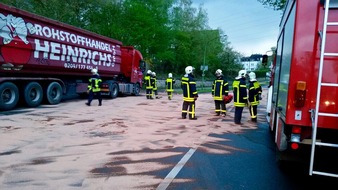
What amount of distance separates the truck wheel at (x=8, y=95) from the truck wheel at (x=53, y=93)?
1812 millimetres

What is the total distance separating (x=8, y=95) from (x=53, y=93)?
2617 mm

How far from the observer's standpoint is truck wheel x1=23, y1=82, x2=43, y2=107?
11.5 metres

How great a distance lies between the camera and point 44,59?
12.1 meters

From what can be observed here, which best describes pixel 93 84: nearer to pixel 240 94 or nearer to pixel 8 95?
pixel 8 95

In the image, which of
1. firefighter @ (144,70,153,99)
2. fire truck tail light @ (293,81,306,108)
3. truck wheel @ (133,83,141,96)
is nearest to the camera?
fire truck tail light @ (293,81,306,108)

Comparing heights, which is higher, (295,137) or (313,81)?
(313,81)

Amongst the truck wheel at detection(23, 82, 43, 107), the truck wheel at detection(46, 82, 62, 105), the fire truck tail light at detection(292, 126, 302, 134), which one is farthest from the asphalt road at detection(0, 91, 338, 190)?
the truck wheel at detection(46, 82, 62, 105)

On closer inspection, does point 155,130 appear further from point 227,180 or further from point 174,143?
point 227,180

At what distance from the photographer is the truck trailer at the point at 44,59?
1045cm

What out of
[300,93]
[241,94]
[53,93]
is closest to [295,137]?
[300,93]

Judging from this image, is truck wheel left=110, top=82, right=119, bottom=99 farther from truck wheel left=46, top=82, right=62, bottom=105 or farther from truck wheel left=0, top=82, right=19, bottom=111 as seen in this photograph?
truck wheel left=0, top=82, right=19, bottom=111

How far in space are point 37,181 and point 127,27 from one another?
2427 cm

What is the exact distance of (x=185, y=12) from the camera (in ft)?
168

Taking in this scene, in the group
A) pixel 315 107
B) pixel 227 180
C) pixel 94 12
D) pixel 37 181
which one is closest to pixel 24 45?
pixel 37 181
